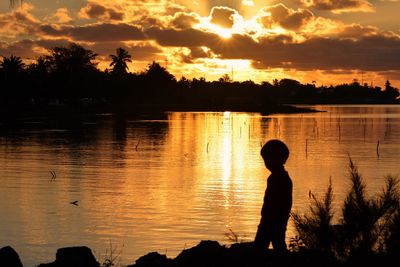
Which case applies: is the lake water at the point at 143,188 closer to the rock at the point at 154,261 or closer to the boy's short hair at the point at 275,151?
the rock at the point at 154,261

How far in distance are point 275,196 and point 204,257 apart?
13.8ft

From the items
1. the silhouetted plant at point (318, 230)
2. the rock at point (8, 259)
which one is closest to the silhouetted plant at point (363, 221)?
the silhouetted plant at point (318, 230)

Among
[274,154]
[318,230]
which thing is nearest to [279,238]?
[274,154]

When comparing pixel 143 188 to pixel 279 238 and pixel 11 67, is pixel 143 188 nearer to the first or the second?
pixel 279 238

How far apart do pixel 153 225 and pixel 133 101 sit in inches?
5798

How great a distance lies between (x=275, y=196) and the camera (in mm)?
8281

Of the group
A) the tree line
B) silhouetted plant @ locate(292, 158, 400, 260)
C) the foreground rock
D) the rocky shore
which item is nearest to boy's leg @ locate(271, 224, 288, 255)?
the foreground rock

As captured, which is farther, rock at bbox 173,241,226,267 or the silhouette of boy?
rock at bbox 173,241,226,267

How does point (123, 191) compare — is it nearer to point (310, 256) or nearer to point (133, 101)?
point (310, 256)

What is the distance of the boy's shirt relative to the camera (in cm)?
827

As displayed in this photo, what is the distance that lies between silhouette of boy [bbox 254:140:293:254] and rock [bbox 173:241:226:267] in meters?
3.00

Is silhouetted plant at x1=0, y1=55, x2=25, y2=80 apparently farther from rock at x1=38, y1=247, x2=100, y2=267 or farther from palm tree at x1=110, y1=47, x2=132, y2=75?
rock at x1=38, y1=247, x2=100, y2=267

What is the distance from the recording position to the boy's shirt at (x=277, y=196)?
8.27 metres

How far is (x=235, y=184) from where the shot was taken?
3266cm
